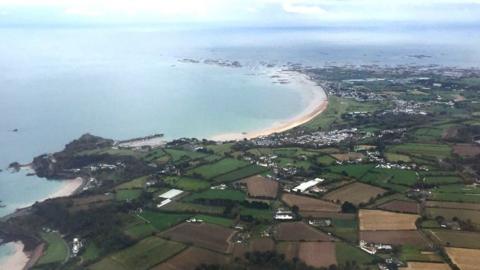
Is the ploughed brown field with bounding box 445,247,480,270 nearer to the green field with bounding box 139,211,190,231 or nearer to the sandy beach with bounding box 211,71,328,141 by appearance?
the green field with bounding box 139,211,190,231

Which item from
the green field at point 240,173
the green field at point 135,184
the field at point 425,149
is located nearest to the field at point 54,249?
the green field at point 135,184

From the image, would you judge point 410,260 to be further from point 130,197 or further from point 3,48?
point 3,48


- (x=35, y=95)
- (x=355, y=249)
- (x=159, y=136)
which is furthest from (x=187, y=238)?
(x=35, y=95)

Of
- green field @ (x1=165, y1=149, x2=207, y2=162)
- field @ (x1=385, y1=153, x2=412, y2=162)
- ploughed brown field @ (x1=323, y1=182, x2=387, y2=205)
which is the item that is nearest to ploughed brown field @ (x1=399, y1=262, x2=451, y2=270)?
ploughed brown field @ (x1=323, y1=182, x2=387, y2=205)

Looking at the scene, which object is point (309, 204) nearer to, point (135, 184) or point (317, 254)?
point (317, 254)

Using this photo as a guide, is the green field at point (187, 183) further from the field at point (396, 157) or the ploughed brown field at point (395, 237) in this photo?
the field at point (396, 157)

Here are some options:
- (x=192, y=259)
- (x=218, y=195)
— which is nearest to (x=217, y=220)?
(x=218, y=195)
